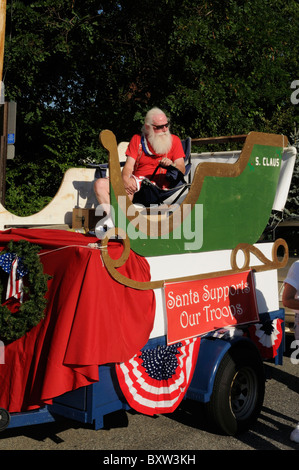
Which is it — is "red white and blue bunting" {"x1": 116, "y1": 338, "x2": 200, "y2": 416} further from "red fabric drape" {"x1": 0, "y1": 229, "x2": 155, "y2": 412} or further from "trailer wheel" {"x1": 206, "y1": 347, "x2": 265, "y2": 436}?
"trailer wheel" {"x1": 206, "y1": 347, "x2": 265, "y2": 436}

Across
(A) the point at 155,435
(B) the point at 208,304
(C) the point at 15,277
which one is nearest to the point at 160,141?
(B) the point at 208,304

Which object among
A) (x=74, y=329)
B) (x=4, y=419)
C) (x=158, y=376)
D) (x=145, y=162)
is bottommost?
(x=4, y=419)

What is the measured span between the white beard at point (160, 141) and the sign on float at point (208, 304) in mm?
1445

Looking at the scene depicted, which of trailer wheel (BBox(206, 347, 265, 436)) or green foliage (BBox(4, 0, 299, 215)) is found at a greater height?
green foliage (BBox(4, 0, 299, 215))

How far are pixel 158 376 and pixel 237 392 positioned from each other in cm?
90

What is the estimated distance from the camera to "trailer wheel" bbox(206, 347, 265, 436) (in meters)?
4.00

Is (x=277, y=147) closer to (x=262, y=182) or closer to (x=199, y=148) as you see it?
(x=262, y=182)

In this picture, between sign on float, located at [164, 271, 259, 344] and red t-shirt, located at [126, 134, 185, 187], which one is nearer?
sign on float, located at [164, 271, 259, 344]

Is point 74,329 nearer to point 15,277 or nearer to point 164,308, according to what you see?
point 15,277

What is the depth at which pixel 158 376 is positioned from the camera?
3736 mm

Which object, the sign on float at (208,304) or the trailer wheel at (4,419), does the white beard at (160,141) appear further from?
the trailer wheel at (4,419)

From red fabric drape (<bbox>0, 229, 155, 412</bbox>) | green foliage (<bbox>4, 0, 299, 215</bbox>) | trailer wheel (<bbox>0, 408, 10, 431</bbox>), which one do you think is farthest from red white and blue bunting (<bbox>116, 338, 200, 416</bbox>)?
green foliage (<bbox>4, 0, 299, 215</bbox>)

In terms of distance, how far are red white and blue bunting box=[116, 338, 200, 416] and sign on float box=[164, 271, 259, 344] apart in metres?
0.11

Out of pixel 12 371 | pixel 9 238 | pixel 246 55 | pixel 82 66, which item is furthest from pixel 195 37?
pixel 12 371
